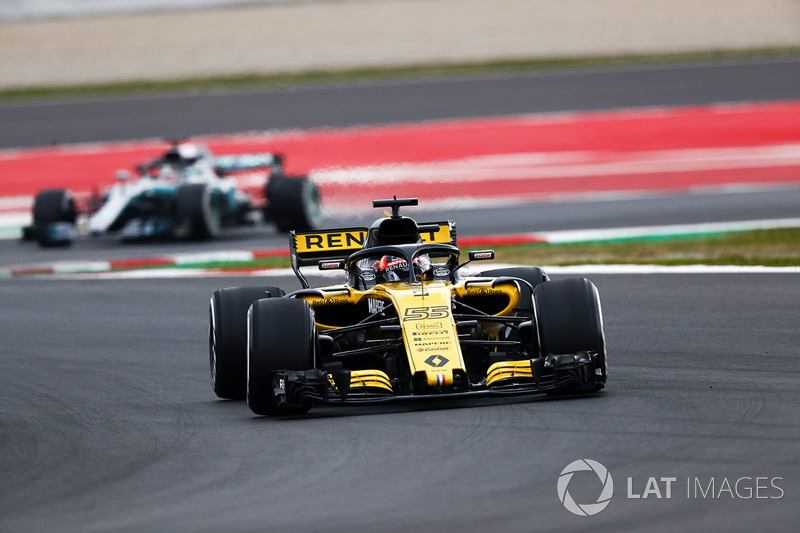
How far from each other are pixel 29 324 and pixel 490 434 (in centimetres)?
803

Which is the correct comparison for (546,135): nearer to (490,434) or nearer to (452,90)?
(452,90)

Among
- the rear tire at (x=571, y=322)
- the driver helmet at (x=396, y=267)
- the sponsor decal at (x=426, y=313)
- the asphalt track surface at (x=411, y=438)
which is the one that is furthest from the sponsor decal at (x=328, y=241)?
the rear tire at (x=571, y=322)

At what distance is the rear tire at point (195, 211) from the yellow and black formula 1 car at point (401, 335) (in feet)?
31.8

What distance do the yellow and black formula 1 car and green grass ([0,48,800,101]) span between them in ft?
81.7

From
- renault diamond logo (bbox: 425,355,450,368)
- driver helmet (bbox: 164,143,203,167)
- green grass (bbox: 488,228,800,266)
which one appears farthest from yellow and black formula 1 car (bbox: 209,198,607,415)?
driver helmet (bbox: 164,143,203,167)

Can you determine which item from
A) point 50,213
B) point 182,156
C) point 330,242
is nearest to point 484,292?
point 330,242

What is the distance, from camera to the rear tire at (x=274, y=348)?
373 inches

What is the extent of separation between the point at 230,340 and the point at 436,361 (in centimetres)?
186

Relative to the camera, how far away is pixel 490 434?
8516 mm

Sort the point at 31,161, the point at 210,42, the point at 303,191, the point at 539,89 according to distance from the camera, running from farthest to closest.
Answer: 1. the point at 210,42
2. the point at 539,89
3. the point at 31,161
4. the point at 303,191

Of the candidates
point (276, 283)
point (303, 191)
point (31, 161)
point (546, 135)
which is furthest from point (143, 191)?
point (546, 135)

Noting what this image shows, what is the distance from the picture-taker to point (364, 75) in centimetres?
3638

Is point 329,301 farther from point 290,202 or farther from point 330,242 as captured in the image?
point 290,202

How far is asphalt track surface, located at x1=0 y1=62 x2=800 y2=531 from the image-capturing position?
22.8 feet
